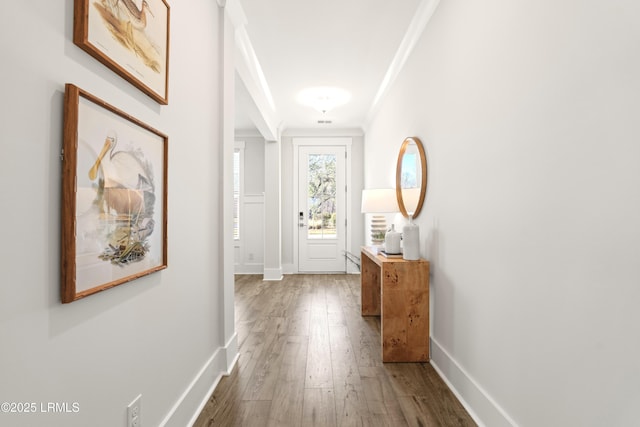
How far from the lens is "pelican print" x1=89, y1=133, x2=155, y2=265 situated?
3.33 ft

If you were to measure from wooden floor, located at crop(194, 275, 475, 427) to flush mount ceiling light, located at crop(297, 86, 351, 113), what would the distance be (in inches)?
105

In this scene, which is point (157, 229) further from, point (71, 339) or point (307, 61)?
point (307, 61)

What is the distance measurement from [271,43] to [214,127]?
4.37 feet

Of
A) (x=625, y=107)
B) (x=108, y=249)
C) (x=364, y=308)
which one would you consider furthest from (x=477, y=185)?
(x=364, y=308)

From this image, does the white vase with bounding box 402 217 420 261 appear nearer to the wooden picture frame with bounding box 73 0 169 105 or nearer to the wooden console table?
the wooden console table

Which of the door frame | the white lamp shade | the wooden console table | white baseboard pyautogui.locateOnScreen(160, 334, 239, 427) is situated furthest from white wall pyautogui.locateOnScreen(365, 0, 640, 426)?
the door frame

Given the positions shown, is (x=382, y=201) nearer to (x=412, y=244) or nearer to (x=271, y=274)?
(x=412, y=244)

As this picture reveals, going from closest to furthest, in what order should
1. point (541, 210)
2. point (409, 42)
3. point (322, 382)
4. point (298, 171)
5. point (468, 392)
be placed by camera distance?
point (541, 210) < point (468, 392) < point (322, 382) < point (409, 42) < point (298, 171)

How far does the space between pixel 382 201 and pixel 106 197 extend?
2.80 meters

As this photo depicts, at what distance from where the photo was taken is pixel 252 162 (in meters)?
6.07

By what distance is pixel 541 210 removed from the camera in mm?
1261

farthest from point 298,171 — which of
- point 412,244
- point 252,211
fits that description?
point 412,244

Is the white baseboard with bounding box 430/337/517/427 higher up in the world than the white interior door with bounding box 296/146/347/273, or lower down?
lower down

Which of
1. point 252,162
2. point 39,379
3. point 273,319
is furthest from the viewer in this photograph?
point 252,162
